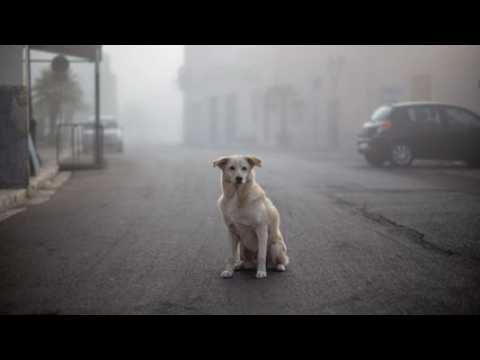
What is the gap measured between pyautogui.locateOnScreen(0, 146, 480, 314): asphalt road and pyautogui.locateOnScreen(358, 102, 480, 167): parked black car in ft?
20.1

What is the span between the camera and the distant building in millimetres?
31125

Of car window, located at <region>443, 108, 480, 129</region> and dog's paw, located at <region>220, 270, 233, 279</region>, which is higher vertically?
car window, located at <region>443, 108, 480, 129</region>

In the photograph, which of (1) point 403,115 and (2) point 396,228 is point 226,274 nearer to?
(2) point 396,228

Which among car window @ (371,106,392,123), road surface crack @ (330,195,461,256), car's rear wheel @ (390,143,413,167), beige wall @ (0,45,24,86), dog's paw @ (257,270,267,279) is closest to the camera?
dog's paw @ (257,270,267,279)

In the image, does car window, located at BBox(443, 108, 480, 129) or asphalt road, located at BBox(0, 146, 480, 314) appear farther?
car window, located at BBox(443, 108, 480, 129)

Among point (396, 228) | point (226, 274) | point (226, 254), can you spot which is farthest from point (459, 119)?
point (226, 274)

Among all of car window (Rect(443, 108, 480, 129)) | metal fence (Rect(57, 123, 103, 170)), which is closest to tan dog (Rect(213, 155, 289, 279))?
metal fence (Rect(57, 123, 103, 170))

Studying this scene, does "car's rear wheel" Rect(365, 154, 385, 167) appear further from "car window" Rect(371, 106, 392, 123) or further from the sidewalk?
the sidewalk

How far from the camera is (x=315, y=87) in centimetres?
4544

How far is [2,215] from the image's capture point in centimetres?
935

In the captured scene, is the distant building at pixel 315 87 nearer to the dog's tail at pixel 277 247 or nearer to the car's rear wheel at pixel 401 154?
the car's rear wheel at pixel 401 154

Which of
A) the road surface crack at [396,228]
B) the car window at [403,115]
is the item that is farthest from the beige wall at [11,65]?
the car window at [403,115]

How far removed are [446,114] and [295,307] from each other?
1564 centimetres
